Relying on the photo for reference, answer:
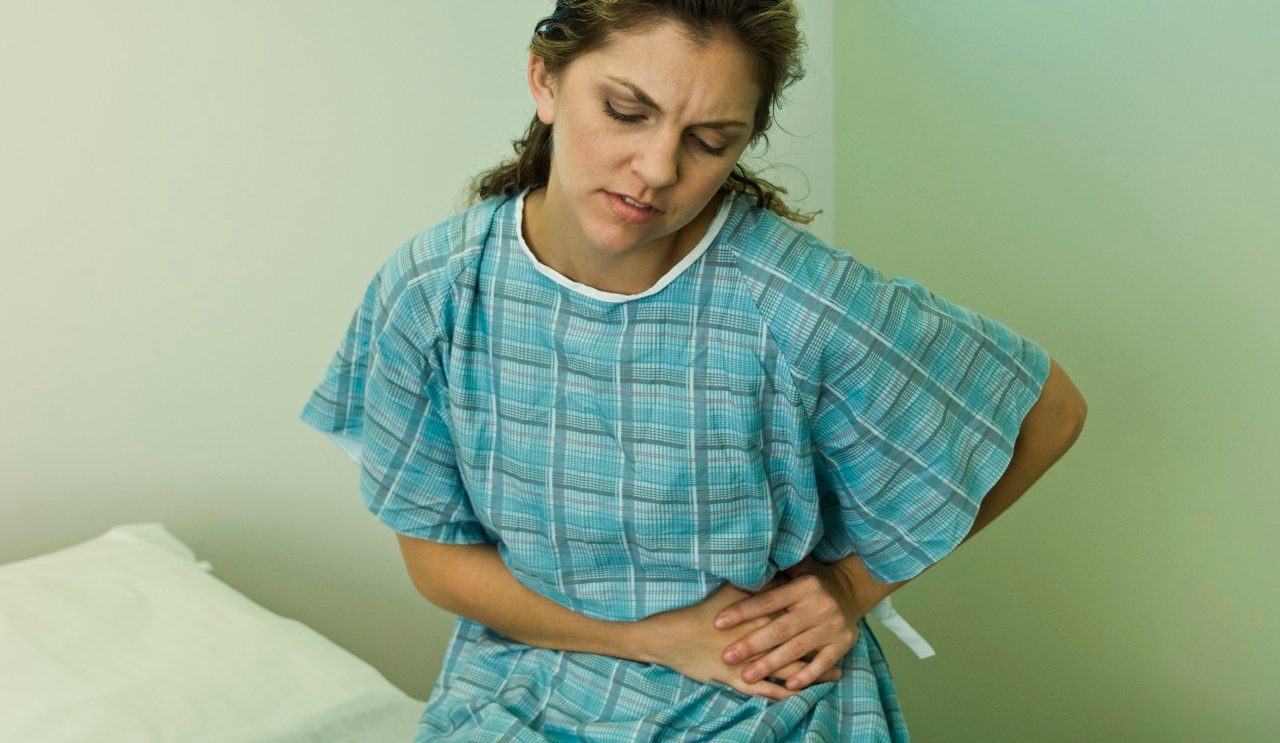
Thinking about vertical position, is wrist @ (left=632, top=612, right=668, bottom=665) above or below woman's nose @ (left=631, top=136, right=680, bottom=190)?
below

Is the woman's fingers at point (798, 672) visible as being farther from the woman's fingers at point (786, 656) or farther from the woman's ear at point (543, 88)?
the woman's ear at point (543, 88)

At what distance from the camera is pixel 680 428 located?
1187 millimetres

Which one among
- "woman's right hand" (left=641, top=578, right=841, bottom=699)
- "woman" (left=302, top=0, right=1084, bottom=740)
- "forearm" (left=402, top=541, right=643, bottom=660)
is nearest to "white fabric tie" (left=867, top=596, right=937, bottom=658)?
"woman" (left=302, top=0, right=1084, bottom=740)

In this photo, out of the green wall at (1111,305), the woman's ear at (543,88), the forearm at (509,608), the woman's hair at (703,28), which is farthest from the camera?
the green wall at (1111,305)

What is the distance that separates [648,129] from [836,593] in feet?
1.62

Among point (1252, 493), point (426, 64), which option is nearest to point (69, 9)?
point (426, 64)

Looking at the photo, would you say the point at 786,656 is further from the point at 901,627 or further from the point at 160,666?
the point at 160,666

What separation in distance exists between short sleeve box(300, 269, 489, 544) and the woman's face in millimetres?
218

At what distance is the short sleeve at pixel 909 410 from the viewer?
3.81 ft

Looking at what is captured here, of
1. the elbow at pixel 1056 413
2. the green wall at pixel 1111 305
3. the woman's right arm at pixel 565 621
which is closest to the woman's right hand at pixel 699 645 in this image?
the woman's right arm at pixel 565 621

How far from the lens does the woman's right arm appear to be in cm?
125

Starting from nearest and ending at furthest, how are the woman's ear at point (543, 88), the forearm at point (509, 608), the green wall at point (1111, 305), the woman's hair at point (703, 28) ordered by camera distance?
the woman's hair at point (703, 28) < the woman's ear at point (543, 88) < the forearm at point (509, 608) < the green wall at point (1111, 305)

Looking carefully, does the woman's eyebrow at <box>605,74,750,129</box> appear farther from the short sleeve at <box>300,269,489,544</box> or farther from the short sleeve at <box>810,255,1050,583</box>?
the short sleeve at <box>300,269,489,544</box>

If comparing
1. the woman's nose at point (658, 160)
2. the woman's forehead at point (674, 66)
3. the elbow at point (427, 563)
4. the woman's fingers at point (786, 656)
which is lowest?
the elbow at point (427, 563)
